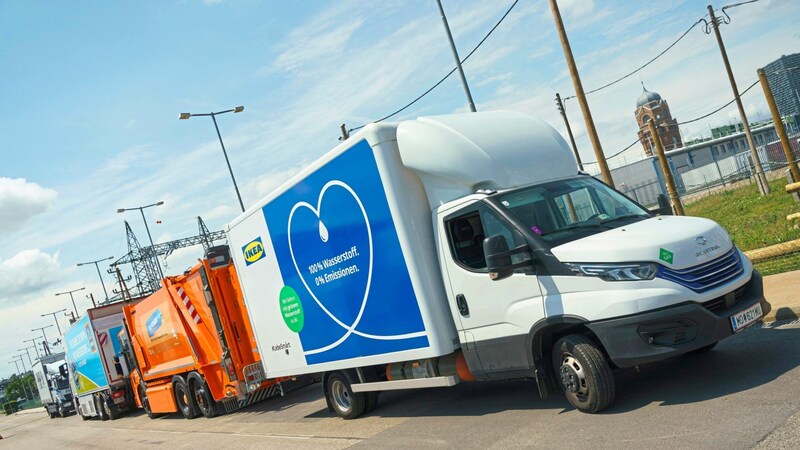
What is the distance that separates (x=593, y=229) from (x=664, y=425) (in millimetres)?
1925

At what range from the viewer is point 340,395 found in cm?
1030

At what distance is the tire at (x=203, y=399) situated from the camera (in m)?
15.0

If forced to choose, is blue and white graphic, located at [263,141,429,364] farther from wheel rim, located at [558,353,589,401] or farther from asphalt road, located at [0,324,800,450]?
wheel rim, located at [558,353,589,401]

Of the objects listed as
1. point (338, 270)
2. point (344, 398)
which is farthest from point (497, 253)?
point (344, 398)

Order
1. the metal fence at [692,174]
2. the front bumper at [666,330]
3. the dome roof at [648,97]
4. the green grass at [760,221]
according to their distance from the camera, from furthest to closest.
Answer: the dome roof at [648,97], the metal fence at [692,174], the green grass at [760,221], the front bumper at [666,330]

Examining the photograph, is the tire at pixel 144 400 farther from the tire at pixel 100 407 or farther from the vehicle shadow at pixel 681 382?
the vehicle shadow at pixel 681 382

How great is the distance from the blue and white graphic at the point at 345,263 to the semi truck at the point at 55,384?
27.8 meters

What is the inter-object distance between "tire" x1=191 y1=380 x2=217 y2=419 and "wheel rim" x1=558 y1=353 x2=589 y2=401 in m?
10.1

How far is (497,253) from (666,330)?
1.62 meters

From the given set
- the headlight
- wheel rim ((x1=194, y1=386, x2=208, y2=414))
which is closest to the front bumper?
the headlight

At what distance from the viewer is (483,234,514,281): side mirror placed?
6676 mm

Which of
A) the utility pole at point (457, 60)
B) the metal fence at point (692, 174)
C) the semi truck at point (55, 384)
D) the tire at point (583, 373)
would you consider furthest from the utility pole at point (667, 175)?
the metal fence at point (692, 174)

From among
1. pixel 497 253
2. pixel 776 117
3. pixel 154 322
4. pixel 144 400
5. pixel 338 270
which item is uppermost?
pixel 776 117

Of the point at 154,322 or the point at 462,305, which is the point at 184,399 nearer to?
the point at 154,322
